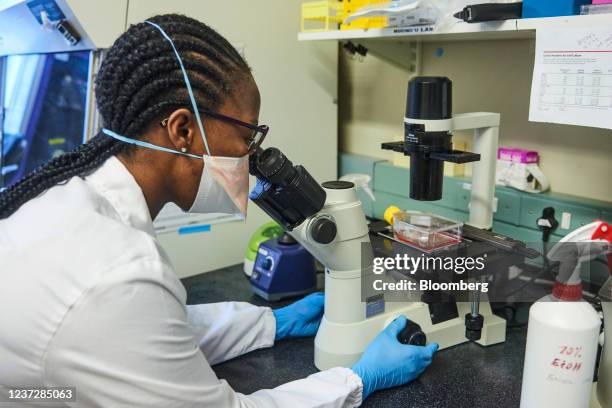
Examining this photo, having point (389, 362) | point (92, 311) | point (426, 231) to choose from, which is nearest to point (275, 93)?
point (426, 231)

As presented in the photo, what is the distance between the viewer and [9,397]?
2.79ft

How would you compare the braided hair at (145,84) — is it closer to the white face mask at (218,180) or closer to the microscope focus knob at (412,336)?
the white face mask at (218,180)

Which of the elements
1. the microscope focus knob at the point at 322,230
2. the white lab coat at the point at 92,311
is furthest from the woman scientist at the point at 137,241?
the microscope focus knob at the point at 322,230

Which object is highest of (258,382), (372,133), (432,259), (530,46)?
(530,46)

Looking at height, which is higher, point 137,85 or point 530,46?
point 530,46

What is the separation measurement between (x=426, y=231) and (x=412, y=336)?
0.25 m

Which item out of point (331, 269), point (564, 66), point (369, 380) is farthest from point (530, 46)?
point (369, 380)

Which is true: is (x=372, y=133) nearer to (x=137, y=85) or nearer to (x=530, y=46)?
(x=530, y=46)

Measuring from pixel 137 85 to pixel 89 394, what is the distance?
19.1 inches

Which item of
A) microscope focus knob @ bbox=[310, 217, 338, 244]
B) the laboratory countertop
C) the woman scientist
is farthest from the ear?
the laboratory countertop

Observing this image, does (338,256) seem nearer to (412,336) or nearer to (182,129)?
(412,336)

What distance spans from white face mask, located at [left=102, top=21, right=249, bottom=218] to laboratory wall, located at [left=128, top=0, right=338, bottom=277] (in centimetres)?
67

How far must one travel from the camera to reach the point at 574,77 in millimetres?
1156

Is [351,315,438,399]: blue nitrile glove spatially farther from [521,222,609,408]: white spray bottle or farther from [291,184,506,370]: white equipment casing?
[521,222,609,408]: white spray bottle
